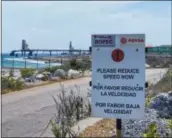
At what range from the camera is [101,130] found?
9.05 metres

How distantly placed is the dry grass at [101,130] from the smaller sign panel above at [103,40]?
254cm

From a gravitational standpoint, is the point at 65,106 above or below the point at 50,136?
above

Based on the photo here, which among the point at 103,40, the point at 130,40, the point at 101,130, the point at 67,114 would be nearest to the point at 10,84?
the point at 67,114

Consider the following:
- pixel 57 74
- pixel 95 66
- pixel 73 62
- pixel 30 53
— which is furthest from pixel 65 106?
pixel 30 53

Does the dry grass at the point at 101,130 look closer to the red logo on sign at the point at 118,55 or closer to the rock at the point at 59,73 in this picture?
the red logo on sign at the point at 118,55

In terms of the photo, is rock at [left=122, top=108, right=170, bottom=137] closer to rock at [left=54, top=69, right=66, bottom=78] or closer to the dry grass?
the dry grass

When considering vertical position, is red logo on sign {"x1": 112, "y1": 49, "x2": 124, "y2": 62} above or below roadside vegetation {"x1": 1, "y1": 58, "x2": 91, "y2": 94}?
above

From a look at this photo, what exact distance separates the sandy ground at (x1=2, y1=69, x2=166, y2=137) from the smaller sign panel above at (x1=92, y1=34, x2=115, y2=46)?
390 cm

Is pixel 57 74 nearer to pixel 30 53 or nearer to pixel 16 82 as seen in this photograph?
pixel 16 82

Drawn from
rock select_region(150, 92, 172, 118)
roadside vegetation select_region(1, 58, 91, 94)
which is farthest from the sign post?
roadside vegetation select_region(1, 58, 91, 94)

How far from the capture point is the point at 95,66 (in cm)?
636

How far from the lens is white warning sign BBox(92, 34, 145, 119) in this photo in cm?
615

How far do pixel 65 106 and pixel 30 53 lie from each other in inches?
2375

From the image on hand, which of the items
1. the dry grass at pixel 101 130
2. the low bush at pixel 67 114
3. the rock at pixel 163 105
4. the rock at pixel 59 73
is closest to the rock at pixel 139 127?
the dry grass at pixel 101 130
